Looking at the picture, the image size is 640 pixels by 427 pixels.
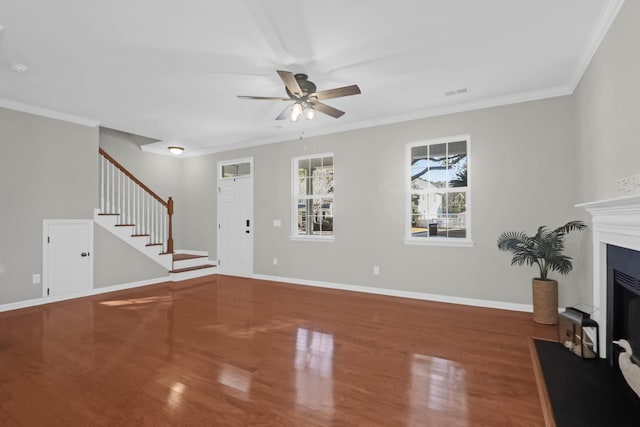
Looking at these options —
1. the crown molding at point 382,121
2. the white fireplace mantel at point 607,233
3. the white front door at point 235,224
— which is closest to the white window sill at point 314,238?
the white front door at point 235,224

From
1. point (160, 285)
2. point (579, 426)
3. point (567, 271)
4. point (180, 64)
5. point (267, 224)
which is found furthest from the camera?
point (267, 224)

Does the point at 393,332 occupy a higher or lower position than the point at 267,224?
lower

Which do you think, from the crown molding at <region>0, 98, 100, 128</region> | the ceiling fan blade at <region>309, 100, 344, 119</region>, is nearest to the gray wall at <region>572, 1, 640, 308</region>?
the ceiling fan blade at <region>309, 100, 344, 119</region>

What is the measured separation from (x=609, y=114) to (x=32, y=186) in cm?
682

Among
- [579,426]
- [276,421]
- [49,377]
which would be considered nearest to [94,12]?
[49,377]

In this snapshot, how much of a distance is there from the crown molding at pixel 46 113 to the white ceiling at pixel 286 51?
0.06 metres

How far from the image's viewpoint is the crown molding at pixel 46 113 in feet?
14.3

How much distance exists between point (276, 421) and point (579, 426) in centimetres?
173

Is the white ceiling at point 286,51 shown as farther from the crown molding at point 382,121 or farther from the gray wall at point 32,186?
the gray wall at point 32,186

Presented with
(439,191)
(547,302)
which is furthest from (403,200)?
(547,302)

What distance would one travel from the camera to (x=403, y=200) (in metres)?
5.00

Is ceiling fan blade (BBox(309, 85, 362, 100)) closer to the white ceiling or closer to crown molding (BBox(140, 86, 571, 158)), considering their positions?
the white ceiling

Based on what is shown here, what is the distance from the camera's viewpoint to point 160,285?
5.95 m

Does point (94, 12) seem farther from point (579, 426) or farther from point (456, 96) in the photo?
point (579, 426)
